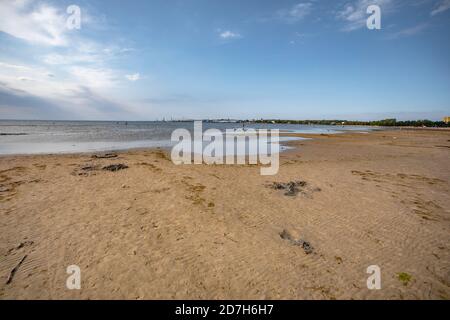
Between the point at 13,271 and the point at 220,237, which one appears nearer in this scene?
the point at 13,271

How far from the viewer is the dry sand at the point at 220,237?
179 inches

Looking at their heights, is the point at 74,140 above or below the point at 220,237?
above

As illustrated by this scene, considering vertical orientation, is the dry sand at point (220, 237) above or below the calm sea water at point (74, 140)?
below

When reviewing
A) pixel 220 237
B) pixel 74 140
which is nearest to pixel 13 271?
pixel 220 237

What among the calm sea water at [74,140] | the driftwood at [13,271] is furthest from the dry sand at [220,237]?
the calm sea water at [74,140]

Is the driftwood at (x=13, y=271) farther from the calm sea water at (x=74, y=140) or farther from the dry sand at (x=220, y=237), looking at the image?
the calm sea water at (x=74, y=140)

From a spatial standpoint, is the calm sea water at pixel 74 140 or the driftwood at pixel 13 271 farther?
the calm sea water at pixel 74 140

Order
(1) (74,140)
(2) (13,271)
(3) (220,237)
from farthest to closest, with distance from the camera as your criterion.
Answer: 1. (1) (74,140)
2. (3) (220,237)
3. (2) (13,271)

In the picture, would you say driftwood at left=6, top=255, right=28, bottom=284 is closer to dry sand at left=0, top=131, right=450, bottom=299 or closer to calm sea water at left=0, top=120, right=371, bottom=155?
dry sand at left=0, top=131, right=450, bottom=299

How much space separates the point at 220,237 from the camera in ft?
20.9

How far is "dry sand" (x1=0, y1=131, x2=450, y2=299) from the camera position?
15.0 ft

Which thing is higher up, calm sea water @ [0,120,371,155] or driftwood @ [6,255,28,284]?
calm sea water @ [0,120,371,155]

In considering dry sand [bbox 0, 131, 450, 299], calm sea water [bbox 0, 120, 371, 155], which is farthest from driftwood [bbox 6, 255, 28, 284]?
calm sea water [bbox 0, 120, 371, 155]

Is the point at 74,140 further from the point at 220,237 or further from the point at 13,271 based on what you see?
the point at 220,237
